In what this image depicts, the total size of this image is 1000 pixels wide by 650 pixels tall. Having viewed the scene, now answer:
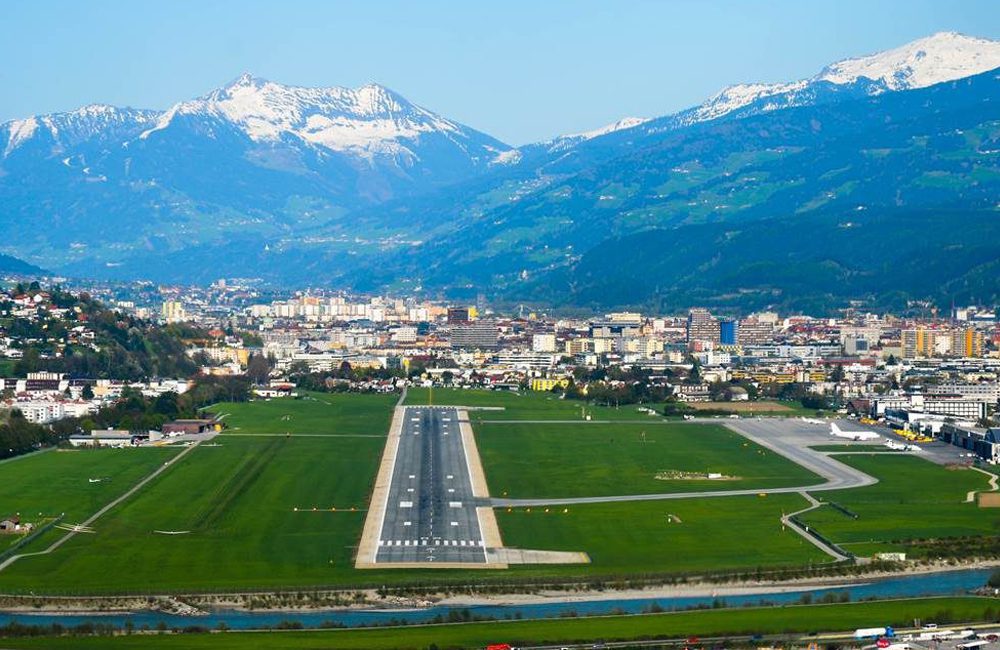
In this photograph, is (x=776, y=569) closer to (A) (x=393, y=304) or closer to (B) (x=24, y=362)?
(B) (x=24, y=362)

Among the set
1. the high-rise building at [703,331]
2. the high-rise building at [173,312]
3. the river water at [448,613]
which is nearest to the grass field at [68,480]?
the river water at [448,613]

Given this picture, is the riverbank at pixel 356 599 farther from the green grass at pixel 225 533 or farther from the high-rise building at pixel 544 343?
the high-rise building at pixel 544 343

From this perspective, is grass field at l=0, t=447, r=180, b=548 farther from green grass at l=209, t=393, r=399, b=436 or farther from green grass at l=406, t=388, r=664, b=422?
green grass at l=406, t=388, r=664, b=422

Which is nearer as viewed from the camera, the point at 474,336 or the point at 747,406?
the point at 747,406

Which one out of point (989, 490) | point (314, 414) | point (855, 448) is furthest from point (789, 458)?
point (314, 414)

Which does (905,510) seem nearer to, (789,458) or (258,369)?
(789,458)

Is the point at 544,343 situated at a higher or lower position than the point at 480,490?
higher

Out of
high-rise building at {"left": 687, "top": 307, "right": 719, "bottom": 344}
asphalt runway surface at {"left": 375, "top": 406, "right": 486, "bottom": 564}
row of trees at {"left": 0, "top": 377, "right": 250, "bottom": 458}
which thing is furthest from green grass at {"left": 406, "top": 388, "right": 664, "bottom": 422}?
high-rise building at {"left": 687, "top": 307, "right": 719, "bottom": 344}
